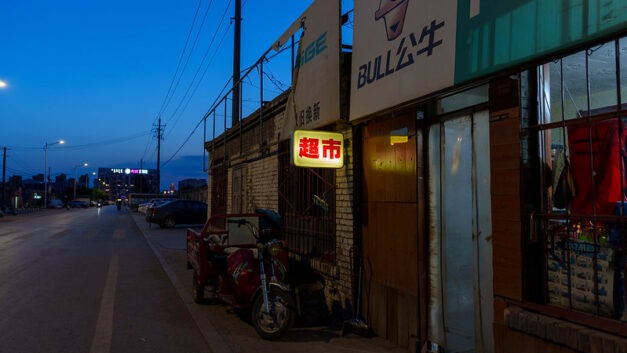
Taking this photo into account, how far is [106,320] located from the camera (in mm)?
6496

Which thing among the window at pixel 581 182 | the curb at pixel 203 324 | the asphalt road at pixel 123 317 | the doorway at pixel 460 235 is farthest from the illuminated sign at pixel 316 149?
the window at pixel 581 182

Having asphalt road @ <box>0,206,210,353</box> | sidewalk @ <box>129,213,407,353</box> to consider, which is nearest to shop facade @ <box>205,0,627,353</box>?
sidewalk @ <box>129,213,407,353</box>

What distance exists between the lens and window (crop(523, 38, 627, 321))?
3404mm

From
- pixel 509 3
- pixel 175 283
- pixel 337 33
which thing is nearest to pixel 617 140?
pixel 509 3

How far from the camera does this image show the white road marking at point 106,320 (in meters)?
5.38

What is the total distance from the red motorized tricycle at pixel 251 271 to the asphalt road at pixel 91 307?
0.65 metres

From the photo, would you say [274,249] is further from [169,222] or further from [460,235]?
[169,222]

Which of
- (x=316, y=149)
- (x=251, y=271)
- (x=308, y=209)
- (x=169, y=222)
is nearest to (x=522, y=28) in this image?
(x=316, y=149)

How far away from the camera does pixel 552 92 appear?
414 cm

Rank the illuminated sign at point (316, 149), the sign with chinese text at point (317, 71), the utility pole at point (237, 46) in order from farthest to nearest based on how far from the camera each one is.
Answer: the utility pole at point (237, 46)
the sign with chinese text at point (317, 71)
the illuminated sign at point (316, 149)

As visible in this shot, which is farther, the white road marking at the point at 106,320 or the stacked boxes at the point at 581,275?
the white road marking at the point at 106,320

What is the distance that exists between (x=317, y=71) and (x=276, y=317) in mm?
3602

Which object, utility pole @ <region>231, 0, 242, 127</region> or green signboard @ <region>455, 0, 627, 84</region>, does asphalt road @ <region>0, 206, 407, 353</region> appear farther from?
utility pole @ <region>231, 0, 242, 127</region>

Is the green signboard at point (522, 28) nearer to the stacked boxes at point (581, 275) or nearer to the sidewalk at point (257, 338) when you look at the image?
the stacked boxes at point (581, 275)
